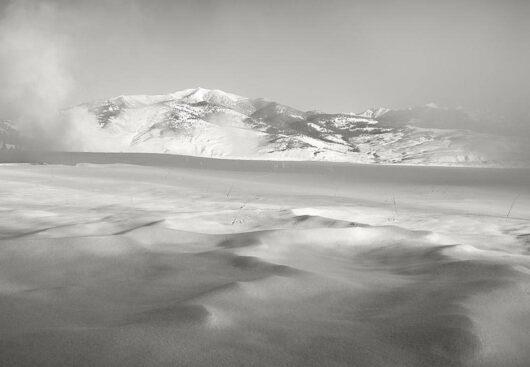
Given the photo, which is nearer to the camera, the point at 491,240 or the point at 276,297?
the point at 276,297

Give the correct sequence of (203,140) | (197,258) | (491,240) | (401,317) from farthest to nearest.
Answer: (203,140) → (491,240) → (197,258) → (401,317)

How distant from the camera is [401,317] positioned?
7.64ft

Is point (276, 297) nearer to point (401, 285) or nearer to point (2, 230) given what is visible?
point (401, 285)

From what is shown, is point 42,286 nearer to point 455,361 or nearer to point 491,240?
point 455,361

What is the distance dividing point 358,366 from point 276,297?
3.10 ft

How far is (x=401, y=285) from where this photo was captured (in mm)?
3055

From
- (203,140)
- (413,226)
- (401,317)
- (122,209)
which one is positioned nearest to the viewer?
(401,317)

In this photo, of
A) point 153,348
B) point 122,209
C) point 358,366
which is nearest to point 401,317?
point 358,366

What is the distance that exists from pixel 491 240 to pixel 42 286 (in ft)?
18.2

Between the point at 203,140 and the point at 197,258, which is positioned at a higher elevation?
the point at 203,140

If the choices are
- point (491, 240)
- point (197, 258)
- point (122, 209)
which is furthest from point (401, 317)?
point (122, 209)

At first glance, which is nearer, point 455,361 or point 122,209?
point 455,361

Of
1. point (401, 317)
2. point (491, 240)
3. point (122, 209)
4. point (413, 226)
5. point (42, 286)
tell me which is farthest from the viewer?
point (122, 209)

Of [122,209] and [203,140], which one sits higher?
[203,140]
